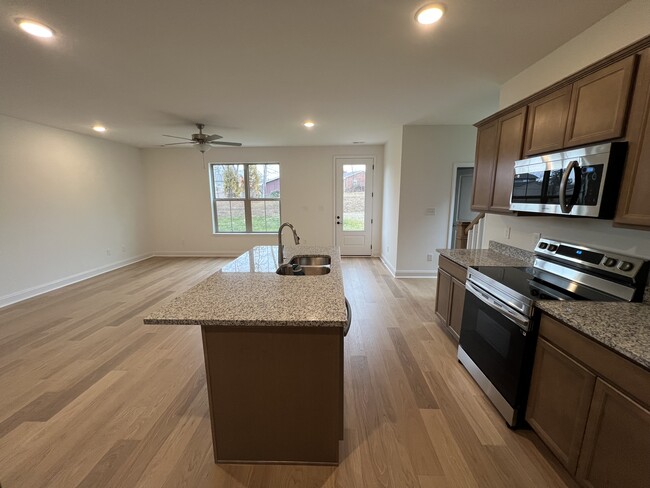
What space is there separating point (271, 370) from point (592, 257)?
2.09m

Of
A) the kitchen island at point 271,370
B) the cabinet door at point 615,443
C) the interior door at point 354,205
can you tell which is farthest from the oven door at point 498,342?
the interior door at point 354,205

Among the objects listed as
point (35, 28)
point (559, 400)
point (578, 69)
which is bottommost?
point (559, 400)

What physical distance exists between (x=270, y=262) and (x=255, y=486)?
147 centimetres

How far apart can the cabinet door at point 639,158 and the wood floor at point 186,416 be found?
1425 millimetres

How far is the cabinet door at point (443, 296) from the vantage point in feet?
8.84

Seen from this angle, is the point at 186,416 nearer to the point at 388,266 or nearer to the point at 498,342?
the point at 498,342

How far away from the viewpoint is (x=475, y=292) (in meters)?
2.06

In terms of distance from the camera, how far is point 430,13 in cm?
161

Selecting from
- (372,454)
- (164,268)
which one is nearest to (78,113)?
(164,268)

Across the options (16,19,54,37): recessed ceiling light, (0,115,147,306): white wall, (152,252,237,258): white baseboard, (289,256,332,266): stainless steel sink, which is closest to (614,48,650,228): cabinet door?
(289,256,332,266): stainless steel sink

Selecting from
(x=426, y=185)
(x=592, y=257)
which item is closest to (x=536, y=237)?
(x=592, y=257)

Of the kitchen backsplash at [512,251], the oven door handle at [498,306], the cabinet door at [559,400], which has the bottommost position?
the cabinet door at [559,400]

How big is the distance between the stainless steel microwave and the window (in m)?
5.03

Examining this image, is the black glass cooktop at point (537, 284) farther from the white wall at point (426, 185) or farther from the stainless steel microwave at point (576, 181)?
the white wall at point (426, 185)
